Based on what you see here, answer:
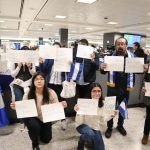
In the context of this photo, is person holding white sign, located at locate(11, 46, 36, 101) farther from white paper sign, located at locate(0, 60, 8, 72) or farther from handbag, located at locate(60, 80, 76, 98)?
handbag, located at locate(60, 80, 76, 98)

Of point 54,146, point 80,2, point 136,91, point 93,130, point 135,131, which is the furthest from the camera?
point 80,2

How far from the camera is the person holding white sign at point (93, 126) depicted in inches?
92.7

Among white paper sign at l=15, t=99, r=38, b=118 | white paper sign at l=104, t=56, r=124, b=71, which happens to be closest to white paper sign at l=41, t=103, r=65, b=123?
white paper sign at l=15, t=99, r=38, b=118

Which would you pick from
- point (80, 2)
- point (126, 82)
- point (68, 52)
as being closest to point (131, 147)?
point (126, 82)

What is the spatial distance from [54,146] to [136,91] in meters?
2.43

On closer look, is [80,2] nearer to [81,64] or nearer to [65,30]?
[81,64]

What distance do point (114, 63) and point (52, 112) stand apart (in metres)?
1.07

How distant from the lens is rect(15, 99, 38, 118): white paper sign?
2143 mm

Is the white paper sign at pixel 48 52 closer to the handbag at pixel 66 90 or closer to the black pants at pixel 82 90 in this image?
the handbag at pixel 66 90

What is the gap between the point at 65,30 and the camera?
12.1 m

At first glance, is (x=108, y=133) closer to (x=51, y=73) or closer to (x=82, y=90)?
(x=82, y=90)

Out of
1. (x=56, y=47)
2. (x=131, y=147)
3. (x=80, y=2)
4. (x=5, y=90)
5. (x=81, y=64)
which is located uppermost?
(x=80, y=2)

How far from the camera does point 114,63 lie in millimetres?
2775

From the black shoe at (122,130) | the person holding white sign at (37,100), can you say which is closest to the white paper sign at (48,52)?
the person holding white sign at (37,100)
